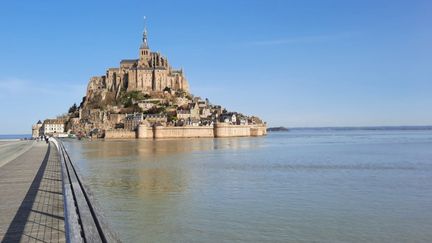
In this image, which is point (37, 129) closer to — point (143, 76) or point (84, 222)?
point (143, 76)

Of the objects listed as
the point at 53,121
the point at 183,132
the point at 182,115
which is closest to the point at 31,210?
the point at 183,132

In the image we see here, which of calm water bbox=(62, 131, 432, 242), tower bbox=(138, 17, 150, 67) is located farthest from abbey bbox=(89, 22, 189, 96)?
calm water bbox=(62, 131, 432, 242)

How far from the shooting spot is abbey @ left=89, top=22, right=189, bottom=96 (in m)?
88.3

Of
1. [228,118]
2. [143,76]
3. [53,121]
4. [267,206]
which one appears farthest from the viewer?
[53,121]

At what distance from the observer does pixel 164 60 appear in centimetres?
9306

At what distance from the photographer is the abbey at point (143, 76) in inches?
3477

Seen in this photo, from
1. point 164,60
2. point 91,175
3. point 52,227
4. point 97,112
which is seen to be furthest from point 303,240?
point 164,60

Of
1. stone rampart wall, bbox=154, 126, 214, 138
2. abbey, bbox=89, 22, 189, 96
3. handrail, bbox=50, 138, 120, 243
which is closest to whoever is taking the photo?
handrail, bbox=50, 138, 120, 243

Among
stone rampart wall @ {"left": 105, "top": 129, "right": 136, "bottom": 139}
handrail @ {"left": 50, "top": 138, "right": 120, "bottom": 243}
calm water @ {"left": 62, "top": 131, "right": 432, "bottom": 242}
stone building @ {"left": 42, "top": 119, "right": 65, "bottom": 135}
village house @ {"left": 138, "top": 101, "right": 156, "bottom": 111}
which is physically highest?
village house @ {"left": 138, "top": 101, "right": 156, "bottom": 111}

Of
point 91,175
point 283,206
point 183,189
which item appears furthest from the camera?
point 91,175

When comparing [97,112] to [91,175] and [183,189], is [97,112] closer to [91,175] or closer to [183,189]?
[91,175]

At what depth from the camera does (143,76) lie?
8825 centimetres

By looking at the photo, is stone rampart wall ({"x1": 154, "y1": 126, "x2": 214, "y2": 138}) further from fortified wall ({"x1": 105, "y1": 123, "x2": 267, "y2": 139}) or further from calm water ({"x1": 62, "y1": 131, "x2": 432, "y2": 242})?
calm water ({"x1": 62, "y1": 131, "x2": 432, "y2": 242})

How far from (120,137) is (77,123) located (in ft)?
47.9
